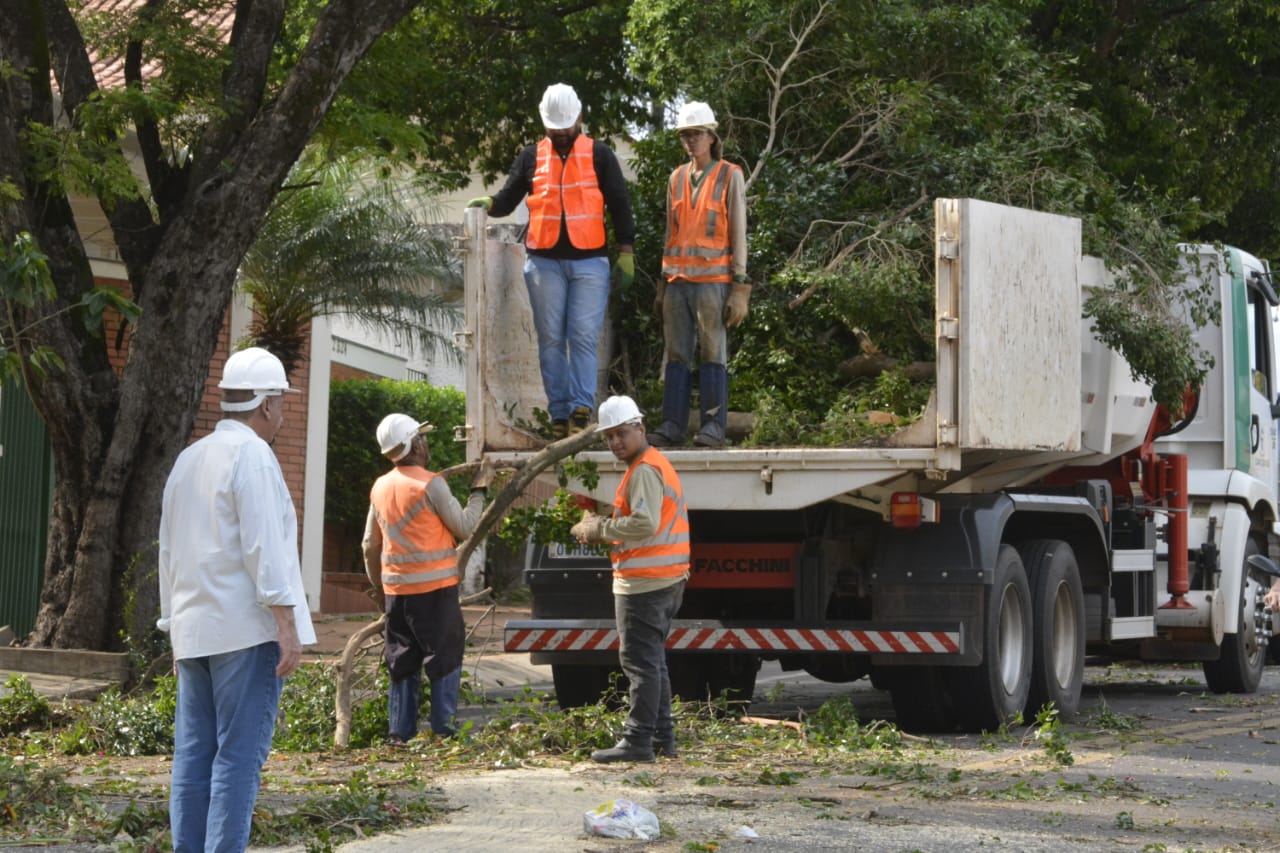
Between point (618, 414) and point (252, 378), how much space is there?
339 cm

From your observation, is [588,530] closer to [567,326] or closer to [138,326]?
[567,326]

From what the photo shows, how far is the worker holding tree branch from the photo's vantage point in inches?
358

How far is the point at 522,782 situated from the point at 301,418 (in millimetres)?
11899

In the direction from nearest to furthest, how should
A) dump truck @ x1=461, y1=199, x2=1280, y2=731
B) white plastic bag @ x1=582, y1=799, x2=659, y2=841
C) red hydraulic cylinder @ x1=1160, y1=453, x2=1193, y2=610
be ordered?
1. white plastic bag @ x1=582, y1=799, x2=659, y2=841
2. dump truck @ x1=461, y1=199, x2=1280, y2=731
3. red hydraulic cylinder @ x1=1160, y1=453, x2=1193, y2=610

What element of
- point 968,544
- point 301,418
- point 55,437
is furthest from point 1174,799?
point 301,418

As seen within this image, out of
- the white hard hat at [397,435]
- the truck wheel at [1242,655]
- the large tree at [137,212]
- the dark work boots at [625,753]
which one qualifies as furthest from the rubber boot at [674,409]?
the truck wheel at [1242,655]

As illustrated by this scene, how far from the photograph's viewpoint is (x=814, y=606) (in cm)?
998

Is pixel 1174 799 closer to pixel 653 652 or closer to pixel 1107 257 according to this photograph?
pixel 653 652

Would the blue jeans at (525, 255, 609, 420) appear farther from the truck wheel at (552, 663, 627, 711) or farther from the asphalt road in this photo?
the asphalt road

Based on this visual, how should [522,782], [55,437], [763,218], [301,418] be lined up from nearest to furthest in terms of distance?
[522,782] < [763,218] < [55,437] < [301,418]

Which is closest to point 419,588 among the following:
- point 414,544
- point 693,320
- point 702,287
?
point 414,544

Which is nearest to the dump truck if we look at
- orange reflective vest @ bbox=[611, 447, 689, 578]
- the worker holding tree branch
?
the worker holding tree branch

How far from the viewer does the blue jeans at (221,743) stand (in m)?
5.09

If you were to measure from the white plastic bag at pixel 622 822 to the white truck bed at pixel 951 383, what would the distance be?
121 inches
